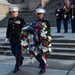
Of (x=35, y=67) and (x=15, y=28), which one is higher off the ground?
(x=15, y=28)

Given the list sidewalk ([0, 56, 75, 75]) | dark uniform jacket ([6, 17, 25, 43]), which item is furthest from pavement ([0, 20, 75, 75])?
dark uniform jacket ([6, 17, 25, 43])

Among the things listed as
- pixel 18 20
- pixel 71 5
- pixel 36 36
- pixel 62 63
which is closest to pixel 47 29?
pixel 36 36

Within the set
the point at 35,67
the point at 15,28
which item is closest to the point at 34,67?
the point at 35,67

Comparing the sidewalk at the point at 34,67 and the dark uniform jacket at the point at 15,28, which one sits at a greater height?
the dark uniform jacket at the point at 15,28

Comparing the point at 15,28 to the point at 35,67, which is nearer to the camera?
the point at 15,28

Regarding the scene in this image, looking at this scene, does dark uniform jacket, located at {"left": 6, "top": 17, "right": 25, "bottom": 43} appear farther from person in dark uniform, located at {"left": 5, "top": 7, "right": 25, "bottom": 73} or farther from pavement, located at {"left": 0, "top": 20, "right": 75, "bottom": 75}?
pavement, located at {"left": 0, "top": 20, "right": 75, "bottom": 75}

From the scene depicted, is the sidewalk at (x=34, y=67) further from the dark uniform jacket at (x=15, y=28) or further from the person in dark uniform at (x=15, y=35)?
the dark uniform jacket at (x=15, y=28)

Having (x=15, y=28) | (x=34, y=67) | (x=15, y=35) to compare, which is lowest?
(x=34, y=67)

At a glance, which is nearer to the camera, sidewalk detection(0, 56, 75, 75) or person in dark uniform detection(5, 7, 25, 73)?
person in dark uniform detection(5, 7, 25, 73)

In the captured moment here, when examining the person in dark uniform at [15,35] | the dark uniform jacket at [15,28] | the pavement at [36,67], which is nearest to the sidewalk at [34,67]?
the pavement at [36,67]

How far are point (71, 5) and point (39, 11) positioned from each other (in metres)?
7.90

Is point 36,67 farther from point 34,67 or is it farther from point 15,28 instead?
point 15,28

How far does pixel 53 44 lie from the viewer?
1205 centimetres

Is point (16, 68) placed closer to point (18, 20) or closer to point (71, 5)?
point (18, 20)
